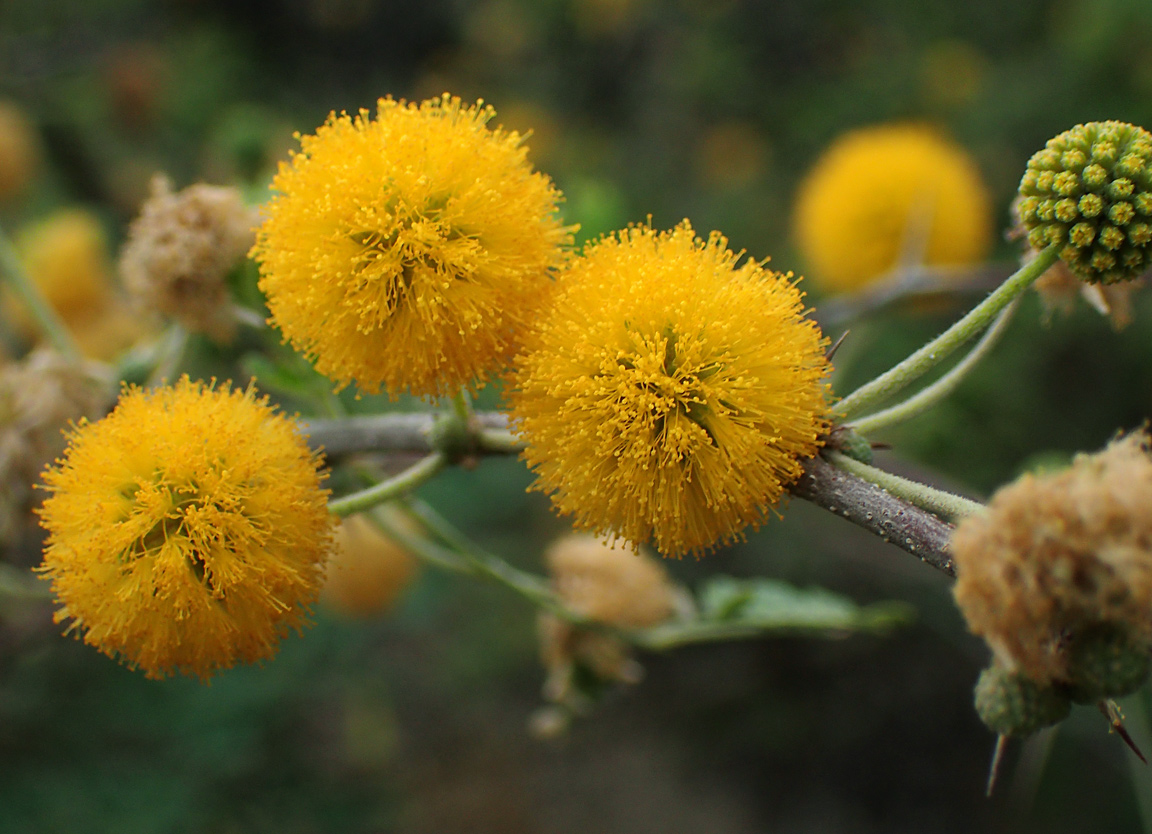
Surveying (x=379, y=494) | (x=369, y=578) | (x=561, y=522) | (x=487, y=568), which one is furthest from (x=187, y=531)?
(x=561, y=522)

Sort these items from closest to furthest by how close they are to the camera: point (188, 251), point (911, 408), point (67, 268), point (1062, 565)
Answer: point (1062, 565)
point (911, 408)
point (188, 251)
point (67, 268)

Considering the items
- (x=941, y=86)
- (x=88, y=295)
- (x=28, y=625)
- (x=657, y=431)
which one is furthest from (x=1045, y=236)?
(x=941, y=86)

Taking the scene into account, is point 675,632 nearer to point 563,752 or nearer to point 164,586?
point 164,586

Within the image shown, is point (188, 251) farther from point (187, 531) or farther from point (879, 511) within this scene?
point (879, 511)

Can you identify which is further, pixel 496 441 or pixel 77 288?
pixel 77 288

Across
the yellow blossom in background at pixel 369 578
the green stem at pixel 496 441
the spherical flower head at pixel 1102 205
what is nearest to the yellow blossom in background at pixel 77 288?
the yellow blossom in background at pixel 369 578

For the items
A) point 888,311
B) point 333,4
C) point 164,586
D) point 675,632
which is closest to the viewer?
point 164,586
